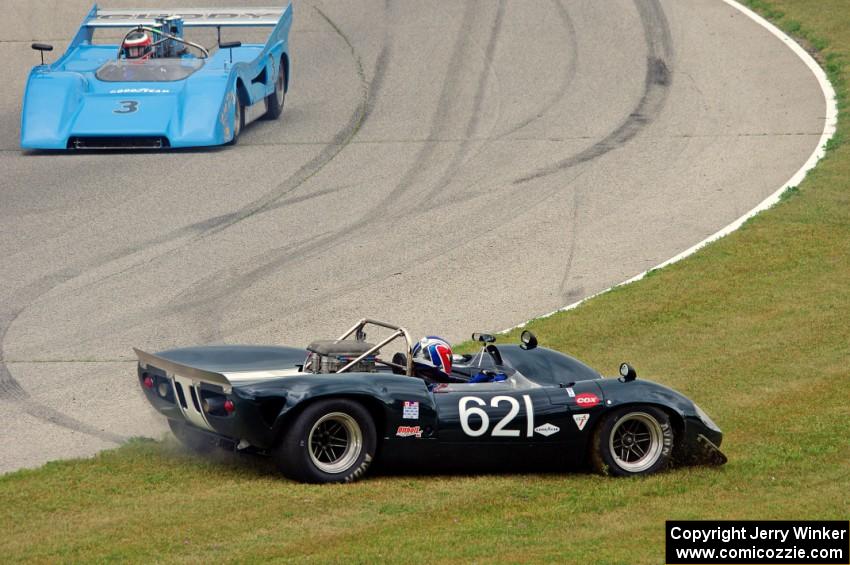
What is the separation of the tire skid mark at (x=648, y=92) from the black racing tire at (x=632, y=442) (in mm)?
8638

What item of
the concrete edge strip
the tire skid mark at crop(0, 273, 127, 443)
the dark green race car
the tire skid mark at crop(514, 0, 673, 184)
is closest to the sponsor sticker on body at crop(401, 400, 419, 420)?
the dark green race car

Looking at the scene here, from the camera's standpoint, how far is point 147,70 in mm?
18609

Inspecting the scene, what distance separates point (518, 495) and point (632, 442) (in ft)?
3.29

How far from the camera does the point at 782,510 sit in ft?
24.4

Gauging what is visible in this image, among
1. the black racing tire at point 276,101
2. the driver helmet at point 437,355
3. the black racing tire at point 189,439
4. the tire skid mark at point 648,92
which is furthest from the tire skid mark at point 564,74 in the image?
the black racing tire at point 189,439

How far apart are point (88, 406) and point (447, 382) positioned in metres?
2.96

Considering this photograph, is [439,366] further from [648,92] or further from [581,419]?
[648,92]

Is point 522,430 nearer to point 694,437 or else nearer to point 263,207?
point 694,437

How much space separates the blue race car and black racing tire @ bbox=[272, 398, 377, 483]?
34.7 feet

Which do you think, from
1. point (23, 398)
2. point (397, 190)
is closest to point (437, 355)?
point (23, 398)

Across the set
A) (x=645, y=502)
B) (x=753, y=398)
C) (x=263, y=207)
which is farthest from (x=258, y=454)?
(x=263, y=207)

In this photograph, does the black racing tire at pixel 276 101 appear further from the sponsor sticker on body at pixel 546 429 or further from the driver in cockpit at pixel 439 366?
the sponsor sticker on body at pixel 546 429

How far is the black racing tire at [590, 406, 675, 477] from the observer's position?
27.1ft

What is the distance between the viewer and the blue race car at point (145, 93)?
1770 centimetres
